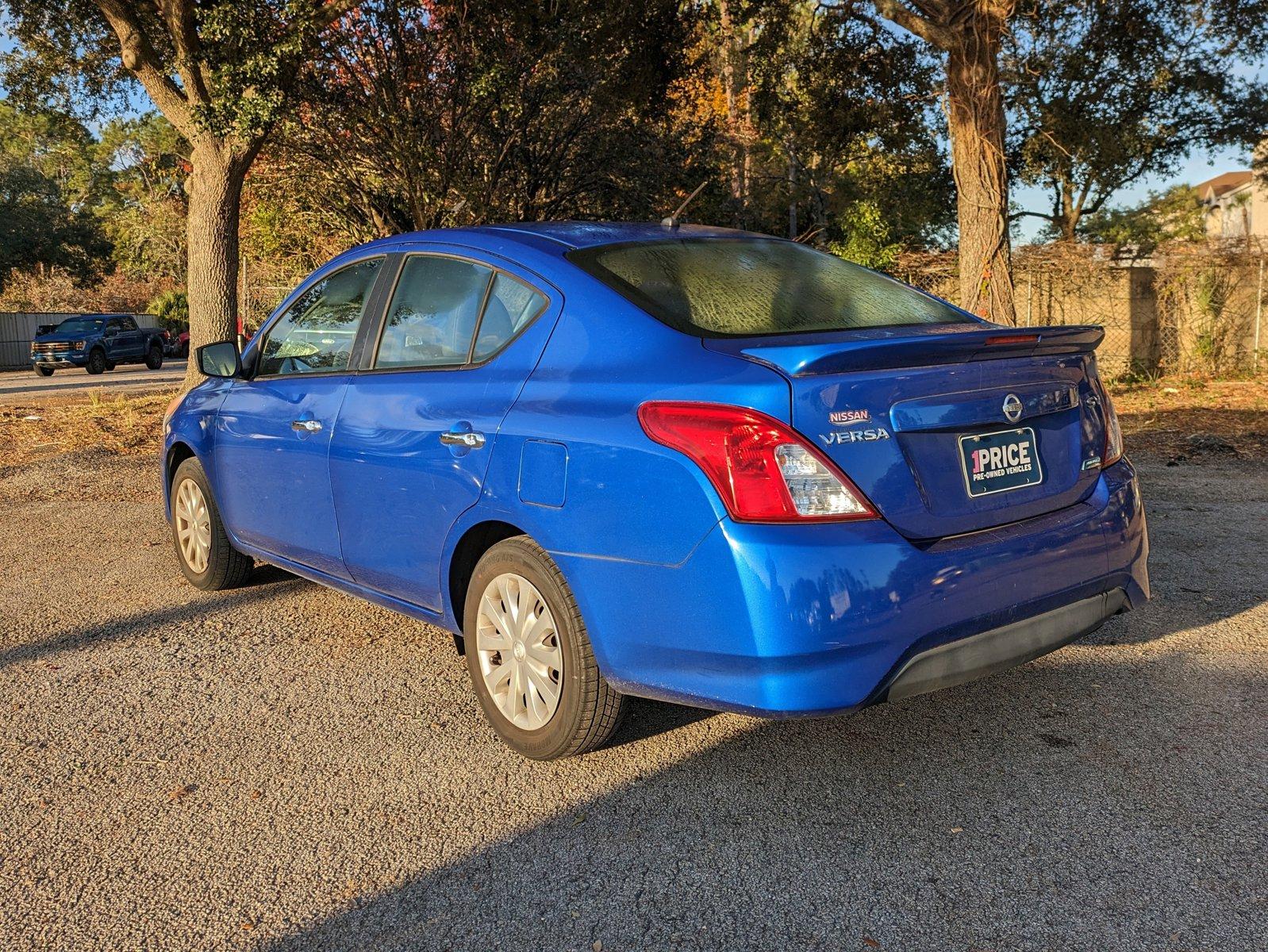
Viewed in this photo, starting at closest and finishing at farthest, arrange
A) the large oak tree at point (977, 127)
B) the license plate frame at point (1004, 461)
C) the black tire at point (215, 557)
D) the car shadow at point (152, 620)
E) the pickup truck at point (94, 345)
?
the license plate frame at point (1004, 461) → the car shadow at point (152, 620) → the black tire at point (215, 557) → the large oak tree at point (977, 127) → the pickup truck at point (94, 345)

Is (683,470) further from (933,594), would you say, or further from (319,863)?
(319,863)

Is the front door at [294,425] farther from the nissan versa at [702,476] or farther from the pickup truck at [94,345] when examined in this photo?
the pickup truck at [94,345]

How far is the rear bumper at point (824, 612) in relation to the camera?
2.76 m

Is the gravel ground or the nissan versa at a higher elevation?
the nissan versa

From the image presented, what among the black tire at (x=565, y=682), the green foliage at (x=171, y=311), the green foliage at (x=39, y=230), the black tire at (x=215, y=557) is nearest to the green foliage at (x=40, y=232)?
the green foliage at (x=39, y=230)

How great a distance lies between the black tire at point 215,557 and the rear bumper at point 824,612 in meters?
2.87

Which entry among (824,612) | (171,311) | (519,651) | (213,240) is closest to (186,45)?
(213,240)

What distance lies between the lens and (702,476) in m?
2.83

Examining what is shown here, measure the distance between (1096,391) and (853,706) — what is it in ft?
4.75

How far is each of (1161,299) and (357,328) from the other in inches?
560

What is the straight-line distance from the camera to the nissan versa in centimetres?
280

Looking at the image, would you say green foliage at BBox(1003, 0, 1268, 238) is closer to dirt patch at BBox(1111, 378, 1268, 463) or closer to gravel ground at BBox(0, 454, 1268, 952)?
dirt patch at BBox(1111, 378, 1268, 463)

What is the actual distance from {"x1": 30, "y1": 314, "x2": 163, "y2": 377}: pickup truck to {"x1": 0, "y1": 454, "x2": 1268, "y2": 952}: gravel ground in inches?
1117

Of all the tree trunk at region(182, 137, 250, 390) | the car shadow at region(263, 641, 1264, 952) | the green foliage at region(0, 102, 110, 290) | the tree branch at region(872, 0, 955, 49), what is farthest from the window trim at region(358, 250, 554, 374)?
the green foliage at region(0, 102, 110, 290)
